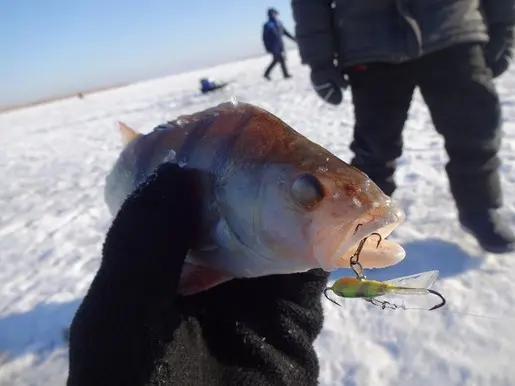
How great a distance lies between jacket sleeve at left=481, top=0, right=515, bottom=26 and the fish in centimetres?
212

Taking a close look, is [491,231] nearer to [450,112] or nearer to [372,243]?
[450,112]

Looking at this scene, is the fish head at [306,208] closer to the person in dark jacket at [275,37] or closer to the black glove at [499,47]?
the black glove at [499,47]

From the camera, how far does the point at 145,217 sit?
1.12 m

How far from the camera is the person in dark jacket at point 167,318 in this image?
1.06m

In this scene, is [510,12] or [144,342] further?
[510,12]

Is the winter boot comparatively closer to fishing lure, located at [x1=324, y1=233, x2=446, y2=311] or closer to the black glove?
the black glove

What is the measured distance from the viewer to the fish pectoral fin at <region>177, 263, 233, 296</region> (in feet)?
3.74

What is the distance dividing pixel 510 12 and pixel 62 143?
33.6 feet

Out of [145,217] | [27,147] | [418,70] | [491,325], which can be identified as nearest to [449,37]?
[418,70]

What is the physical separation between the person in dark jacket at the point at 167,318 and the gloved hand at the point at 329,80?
1.86m

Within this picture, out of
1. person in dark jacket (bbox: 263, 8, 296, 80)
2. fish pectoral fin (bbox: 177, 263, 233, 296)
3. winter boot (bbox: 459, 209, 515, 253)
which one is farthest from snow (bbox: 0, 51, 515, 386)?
person in dark jacket (bbox: 263, 8, 296, 80)

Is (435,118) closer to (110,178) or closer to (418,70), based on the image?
(418,70)

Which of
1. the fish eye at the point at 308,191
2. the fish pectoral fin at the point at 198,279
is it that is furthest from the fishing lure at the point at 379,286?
the fish pectoral fin at the point at 198,279

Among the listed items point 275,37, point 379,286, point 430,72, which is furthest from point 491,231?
point 275,37
